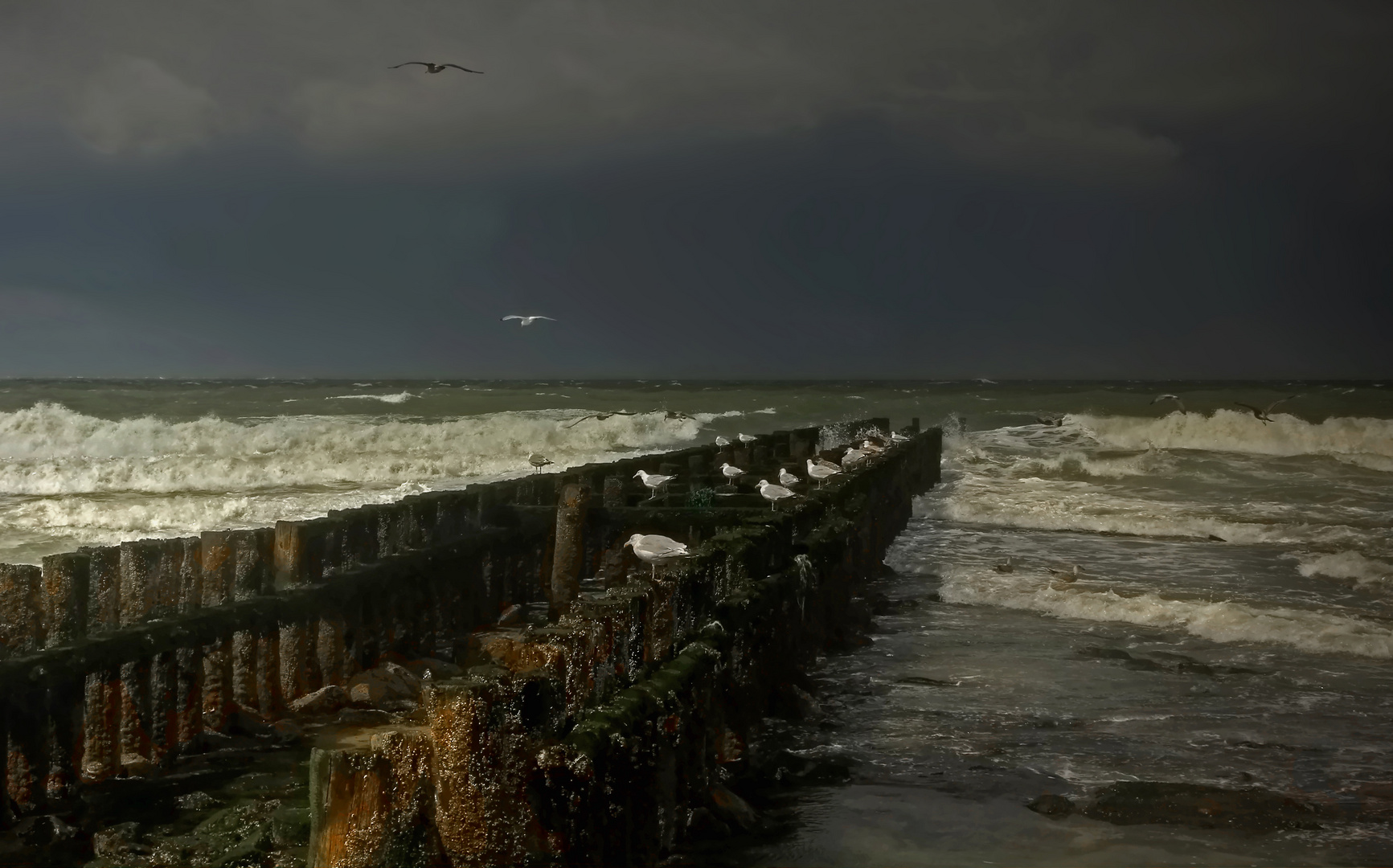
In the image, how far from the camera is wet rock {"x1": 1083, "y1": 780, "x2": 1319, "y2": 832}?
15.5 ft

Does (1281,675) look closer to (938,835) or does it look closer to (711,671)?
(938,835)

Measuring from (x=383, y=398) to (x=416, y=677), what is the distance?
5288 cm

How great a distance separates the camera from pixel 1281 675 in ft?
23.9

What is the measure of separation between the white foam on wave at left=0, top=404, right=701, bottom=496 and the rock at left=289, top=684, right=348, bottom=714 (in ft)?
48.8

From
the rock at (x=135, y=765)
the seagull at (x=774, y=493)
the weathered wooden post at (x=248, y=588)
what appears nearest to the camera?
the rock at (x=135, y=765)

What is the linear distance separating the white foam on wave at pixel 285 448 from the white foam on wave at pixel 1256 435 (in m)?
16.0

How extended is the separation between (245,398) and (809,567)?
56.1 m

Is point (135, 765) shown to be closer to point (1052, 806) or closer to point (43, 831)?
point (43, 831)

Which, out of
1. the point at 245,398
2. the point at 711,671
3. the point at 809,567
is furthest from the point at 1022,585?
the point at 245,398

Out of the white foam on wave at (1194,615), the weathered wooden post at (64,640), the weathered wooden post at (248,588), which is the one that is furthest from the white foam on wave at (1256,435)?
the weathered wooden post at (64,640)

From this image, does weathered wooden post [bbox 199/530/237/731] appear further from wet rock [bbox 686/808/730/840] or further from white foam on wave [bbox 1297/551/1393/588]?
white foam on wave [bbox 1297/551/1393/588]

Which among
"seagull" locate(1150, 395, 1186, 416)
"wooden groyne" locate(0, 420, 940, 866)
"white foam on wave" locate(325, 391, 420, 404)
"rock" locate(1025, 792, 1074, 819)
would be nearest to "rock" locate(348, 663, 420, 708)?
"wooden groyne" locate(0, 420, 940, 866)

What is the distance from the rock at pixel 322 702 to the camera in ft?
18.9

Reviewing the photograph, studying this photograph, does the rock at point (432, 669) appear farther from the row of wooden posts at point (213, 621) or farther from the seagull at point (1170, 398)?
the seagull at point (1170, 398)
